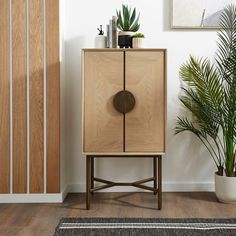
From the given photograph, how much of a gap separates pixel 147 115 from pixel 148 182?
813mm

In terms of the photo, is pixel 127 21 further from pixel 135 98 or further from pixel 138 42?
pixel 135 98

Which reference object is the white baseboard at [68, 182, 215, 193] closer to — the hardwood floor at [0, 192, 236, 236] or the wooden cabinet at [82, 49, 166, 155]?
the hardwood floor at [0, 192, 236, 236]

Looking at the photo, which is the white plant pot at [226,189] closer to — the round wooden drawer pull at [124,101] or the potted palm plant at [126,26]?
the round wooden drawer pull at [124,101]

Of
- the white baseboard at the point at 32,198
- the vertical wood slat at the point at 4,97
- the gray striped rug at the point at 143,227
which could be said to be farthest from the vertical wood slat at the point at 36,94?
the gray striped rug at the point at 143,227

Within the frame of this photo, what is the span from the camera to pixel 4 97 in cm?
306

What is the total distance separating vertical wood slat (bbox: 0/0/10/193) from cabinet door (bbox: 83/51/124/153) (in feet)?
2.17

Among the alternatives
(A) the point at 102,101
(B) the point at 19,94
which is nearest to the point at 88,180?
(A) the point at 102,101

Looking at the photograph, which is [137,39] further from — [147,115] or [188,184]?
[188,184]

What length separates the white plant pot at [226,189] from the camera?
2994 millimetres

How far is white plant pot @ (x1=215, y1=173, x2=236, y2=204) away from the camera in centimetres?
299

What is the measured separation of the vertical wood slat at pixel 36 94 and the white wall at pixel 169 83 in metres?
0.39

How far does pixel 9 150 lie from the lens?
3.09 metres

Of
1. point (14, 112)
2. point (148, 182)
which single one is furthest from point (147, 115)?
point (14, 112)

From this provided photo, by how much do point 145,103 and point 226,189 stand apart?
930mm
